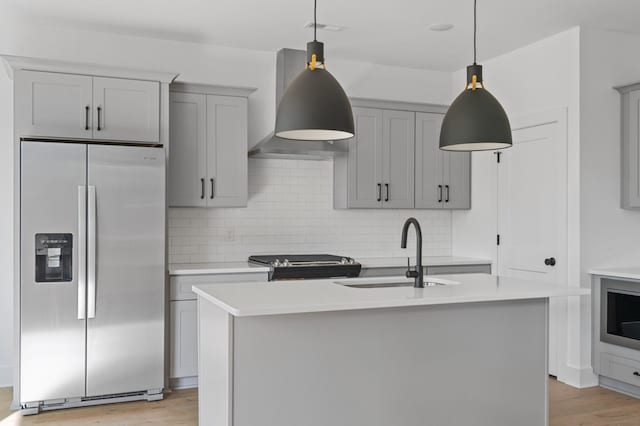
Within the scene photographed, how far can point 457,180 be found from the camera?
587 centimetres

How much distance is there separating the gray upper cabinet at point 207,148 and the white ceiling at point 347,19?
509 mm

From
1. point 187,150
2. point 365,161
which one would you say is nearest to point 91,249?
point 187,150

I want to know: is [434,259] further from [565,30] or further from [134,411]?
[134,411]

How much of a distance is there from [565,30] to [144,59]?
3.44m

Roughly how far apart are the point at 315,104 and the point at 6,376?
346 centimetres

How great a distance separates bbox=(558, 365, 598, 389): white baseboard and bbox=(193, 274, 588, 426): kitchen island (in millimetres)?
1440

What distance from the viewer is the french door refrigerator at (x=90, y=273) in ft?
13.1

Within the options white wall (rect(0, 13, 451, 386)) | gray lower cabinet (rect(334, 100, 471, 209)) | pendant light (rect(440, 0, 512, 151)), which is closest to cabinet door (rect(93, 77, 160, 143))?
white wall (rect(0, 13, 451, 386))

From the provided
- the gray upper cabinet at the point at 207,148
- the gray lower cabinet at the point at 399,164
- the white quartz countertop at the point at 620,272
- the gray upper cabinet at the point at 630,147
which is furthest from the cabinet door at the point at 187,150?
the gray upper cabinet at the point at 630,147

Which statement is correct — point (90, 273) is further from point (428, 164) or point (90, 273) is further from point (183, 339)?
point (428, 164)

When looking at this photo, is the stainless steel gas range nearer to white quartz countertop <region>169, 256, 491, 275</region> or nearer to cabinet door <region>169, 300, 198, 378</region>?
white quartz countertop <region>169, 256, 491, 275</region>

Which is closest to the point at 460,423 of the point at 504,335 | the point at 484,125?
the point at 504,335

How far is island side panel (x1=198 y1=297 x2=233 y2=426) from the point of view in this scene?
2707 millimetres

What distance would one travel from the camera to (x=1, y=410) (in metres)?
4.04
